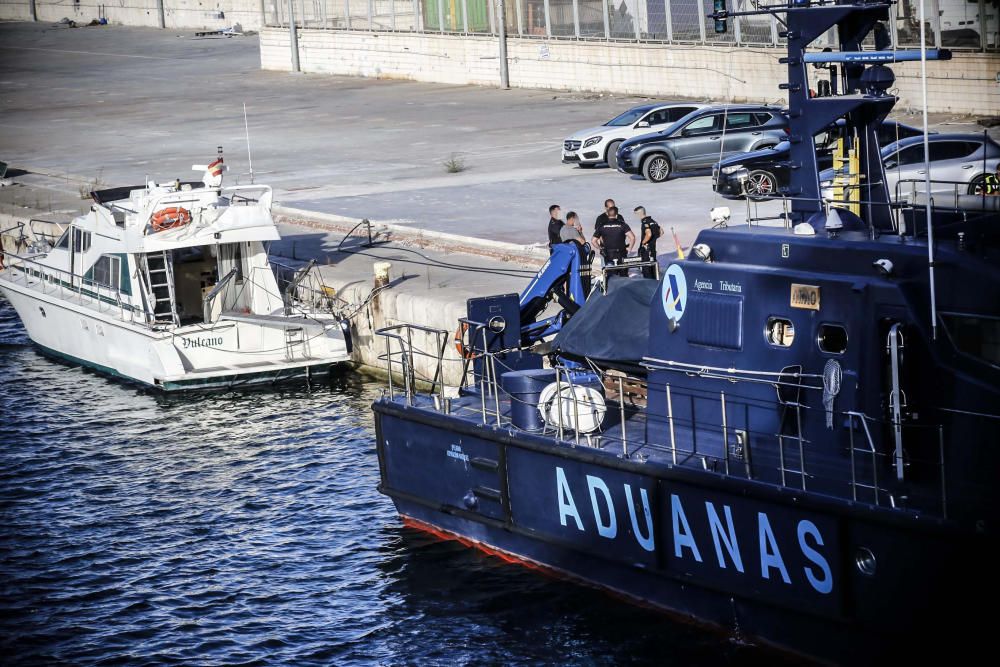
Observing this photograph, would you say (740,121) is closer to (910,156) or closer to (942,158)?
(910,156)

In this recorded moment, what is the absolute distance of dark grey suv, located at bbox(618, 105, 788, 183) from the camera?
31.0 metres

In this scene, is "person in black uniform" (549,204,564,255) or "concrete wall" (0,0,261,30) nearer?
"person in black uniform" (549,204,564,255)

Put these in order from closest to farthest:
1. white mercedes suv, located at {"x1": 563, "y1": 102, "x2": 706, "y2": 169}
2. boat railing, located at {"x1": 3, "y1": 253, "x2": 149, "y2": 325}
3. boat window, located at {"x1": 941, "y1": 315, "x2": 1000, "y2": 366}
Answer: boat window, located at {"x1": 941, "y1": 315, "x2": 1000, "y2": 366}
boat railing, located at {"x1": 3, "y1": 253, "x2": 149, "y2": 325}
white mercedes suv, located at {"x1": 563, "y1": 102, "x2": 706, "y2": 169}

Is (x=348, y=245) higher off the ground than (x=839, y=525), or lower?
higher

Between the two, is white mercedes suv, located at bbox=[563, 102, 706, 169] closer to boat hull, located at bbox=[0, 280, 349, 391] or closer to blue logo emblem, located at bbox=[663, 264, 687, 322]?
boat hull, located at bbox=[0, 280, 349, 391]

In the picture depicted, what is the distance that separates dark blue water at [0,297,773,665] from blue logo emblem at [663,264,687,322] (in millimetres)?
3101

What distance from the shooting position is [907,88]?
36969 millimetres

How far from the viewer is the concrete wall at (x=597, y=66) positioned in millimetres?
35969

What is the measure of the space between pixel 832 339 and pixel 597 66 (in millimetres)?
36143

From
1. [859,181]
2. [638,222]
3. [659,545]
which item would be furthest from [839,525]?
[638,222]

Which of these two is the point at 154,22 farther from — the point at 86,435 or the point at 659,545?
the point at 659,545

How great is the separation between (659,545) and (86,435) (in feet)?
35.8

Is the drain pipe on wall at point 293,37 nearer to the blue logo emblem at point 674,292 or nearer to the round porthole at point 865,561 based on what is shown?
the blue logo emblem at point 674,292

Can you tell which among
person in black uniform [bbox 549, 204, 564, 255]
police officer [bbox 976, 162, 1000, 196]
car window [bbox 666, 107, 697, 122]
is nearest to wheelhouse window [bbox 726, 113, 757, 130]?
car window [bbox 666, 107, 697, 122]
